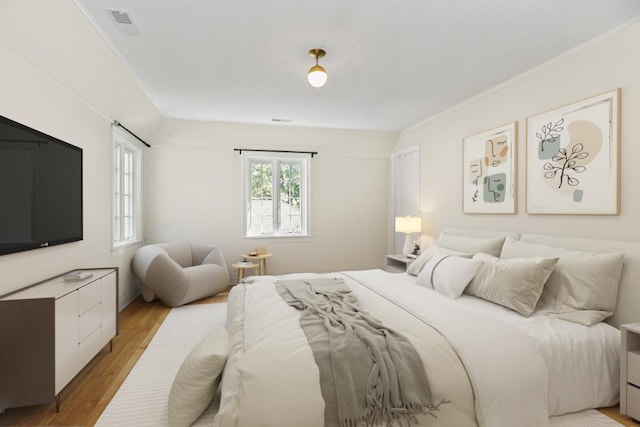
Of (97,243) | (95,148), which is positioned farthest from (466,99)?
(97,243)

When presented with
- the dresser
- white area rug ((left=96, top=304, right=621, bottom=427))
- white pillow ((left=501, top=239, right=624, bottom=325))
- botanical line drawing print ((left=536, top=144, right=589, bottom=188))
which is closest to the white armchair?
white area rug ((left=96, top=304, right=621, bottom=427))

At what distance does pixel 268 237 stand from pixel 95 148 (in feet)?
9.16

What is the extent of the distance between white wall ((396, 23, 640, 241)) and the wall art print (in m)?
0.06

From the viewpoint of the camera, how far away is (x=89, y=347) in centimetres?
244

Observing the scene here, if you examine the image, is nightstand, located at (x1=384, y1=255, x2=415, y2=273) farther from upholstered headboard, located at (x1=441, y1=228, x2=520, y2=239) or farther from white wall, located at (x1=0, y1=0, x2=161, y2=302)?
white wall, located at (x1=0, y1=0, x2=161, y2=302)

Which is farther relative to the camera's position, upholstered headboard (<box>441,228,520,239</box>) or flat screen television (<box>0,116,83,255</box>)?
upholstered headboard (<box>441,228,520,239</box>)

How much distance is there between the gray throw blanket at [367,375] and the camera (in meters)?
1.49

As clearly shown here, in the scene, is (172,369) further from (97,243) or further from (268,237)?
(268,237)

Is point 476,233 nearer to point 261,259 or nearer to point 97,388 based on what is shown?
point 261,259

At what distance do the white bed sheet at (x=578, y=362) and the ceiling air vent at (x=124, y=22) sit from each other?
335 centimetres

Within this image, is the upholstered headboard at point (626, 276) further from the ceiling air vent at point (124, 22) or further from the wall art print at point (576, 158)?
the ceiling air vent at point (124, 22)

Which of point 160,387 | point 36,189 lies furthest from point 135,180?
point 160,387

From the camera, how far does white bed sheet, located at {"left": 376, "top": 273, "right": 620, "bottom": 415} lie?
191 centimetres

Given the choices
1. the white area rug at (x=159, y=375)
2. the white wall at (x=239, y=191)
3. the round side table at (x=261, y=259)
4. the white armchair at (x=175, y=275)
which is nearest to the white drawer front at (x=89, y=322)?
the white area rug at (x=159, y=375)
